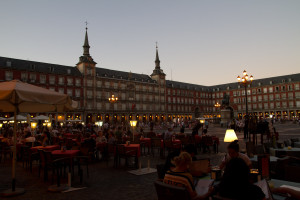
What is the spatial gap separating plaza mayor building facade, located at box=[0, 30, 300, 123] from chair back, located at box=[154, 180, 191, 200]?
3511cm

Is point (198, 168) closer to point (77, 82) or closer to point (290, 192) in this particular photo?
point (290, 192)

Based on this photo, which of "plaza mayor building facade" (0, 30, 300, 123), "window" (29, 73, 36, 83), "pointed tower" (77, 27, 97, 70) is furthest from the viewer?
"pointed tower" (77, 27, 97, 70)

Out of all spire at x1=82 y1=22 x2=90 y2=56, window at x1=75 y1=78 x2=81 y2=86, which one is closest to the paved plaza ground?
window at x1=75 y1=78 x2=81 y2=86

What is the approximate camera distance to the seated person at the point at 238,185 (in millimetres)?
2555

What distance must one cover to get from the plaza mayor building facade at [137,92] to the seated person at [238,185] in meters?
35.3

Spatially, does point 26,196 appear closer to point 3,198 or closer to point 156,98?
point 3,198

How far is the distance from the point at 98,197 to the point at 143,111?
54092 millimetres

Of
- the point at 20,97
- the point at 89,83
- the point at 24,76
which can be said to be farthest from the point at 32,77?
the point at 20,97

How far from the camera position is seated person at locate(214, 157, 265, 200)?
2.55m

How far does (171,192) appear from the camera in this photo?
266cm

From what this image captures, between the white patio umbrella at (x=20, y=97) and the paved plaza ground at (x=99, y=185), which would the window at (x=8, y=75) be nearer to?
the paved plaza ground at (x=99, y=185)

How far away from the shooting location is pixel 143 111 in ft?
194

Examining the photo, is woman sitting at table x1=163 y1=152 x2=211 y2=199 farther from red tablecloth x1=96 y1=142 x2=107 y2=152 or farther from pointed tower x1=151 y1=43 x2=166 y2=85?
pointed tower x1=151 y1=43 x2=166 y2=85

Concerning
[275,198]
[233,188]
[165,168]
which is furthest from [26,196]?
[275,198]
